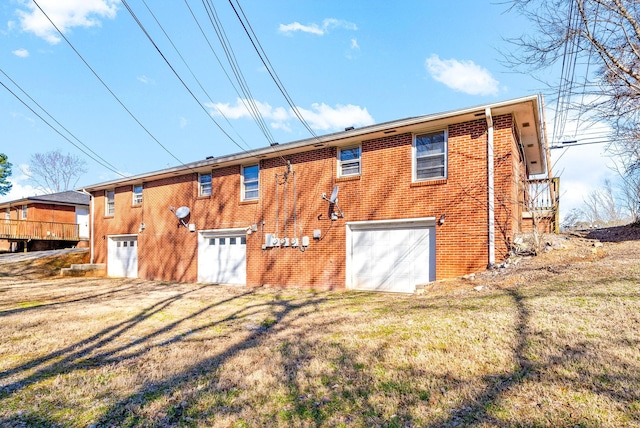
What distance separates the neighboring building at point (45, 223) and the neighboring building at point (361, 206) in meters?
14.1

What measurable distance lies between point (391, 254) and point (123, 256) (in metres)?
13.0

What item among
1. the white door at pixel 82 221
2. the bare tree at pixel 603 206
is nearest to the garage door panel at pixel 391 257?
the white door at pixel 82 221

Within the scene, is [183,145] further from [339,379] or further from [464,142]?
[339,379]

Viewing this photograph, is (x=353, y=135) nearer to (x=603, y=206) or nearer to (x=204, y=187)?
(x=204, y=187)

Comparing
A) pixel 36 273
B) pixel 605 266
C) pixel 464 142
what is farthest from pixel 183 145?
pixel 605 266

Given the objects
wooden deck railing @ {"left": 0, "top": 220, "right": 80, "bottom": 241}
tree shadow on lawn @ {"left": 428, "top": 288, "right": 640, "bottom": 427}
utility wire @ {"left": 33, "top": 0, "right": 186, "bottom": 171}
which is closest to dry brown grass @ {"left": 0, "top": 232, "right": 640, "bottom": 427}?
tree shadow on lawn @ {"left": 428, "top": 288, "right": 640, "bottom": 427}

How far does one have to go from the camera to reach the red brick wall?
28.6 ft

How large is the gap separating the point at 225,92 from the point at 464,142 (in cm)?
775

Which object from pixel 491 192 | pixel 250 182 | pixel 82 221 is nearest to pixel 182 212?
pixel 250 182

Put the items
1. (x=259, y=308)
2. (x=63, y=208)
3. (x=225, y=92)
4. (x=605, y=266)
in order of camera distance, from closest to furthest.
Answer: (x=605, y=266), (x=259, y=308), (x=225, y=92), (x=63, y=208)

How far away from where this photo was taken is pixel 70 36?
29.3ft

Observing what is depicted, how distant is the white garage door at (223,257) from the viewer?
12906mm

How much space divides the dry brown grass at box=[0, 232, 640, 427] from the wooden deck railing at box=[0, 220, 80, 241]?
20.5 m

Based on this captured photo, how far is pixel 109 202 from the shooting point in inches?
698
